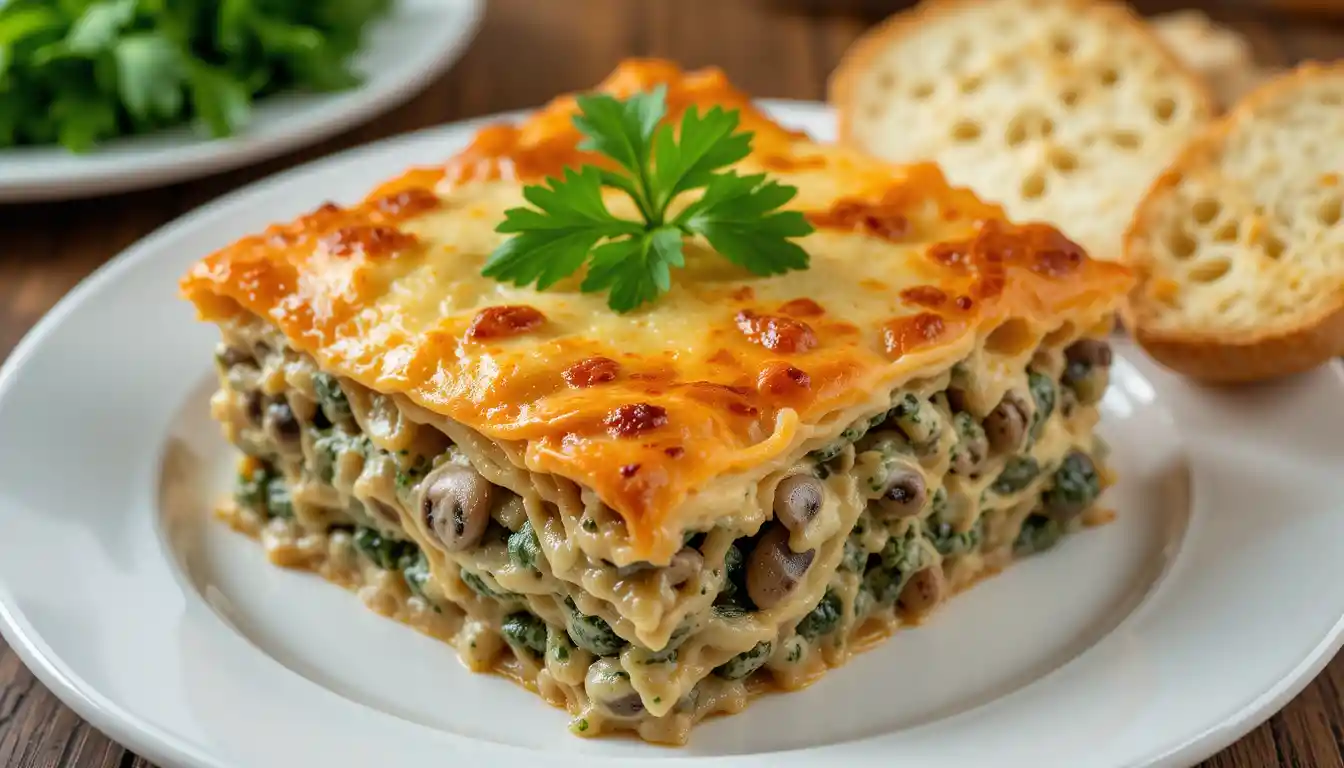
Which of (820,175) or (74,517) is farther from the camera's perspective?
(820,175)

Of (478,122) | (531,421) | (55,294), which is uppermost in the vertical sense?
(531,421)

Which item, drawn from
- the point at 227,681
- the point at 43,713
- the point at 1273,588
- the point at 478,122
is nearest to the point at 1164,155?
the point at 1273,588

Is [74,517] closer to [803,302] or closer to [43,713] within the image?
[43,713]

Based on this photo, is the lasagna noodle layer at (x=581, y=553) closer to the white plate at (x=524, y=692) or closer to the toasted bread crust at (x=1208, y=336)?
the white plate at (x=524, y=692)

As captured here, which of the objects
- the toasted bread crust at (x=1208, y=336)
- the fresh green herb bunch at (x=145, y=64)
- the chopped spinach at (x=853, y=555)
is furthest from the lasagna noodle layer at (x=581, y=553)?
the fresh green herb bunch at (x=145, y=64)

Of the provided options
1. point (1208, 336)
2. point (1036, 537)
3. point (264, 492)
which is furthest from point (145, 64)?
point (1208, 336)

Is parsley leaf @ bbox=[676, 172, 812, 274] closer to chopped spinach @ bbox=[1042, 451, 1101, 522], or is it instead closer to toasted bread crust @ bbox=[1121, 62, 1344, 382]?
chopped spinach @ bbox=[1042, 451, 1101, 522]
